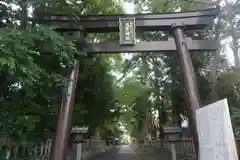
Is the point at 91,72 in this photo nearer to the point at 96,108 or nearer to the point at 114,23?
the point at 96,108

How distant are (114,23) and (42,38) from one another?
3837 mm

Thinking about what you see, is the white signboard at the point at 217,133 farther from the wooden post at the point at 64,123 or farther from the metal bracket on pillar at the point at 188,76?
the wooden post at the point at 64,123

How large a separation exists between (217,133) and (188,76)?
4.82m

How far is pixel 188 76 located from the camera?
26.6ft

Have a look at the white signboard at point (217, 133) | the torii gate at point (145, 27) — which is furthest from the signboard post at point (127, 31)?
the white signboard at point (217, 133)

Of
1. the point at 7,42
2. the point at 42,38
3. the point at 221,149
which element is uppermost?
the point at 42,38

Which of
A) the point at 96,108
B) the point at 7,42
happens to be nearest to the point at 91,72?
the point at 96,108

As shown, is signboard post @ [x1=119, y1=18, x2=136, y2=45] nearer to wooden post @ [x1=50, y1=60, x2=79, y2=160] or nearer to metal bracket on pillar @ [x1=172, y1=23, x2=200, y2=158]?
metal bracket on pillar @ [x1=172, y1=23, x2=200, y2=158]

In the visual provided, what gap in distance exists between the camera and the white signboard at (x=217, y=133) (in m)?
3.09

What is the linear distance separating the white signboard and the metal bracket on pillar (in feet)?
10.6

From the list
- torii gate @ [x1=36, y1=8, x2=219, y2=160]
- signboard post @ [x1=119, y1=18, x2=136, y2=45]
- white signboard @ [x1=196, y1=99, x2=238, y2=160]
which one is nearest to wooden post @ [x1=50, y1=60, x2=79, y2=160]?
torii gate @ [x1=36, y1=8, x2=219, y2=160]

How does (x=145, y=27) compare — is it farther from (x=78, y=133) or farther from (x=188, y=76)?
(x=78, y=133)

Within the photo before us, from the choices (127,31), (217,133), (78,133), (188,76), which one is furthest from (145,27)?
(217,133)

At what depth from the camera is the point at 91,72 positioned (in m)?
13.4
